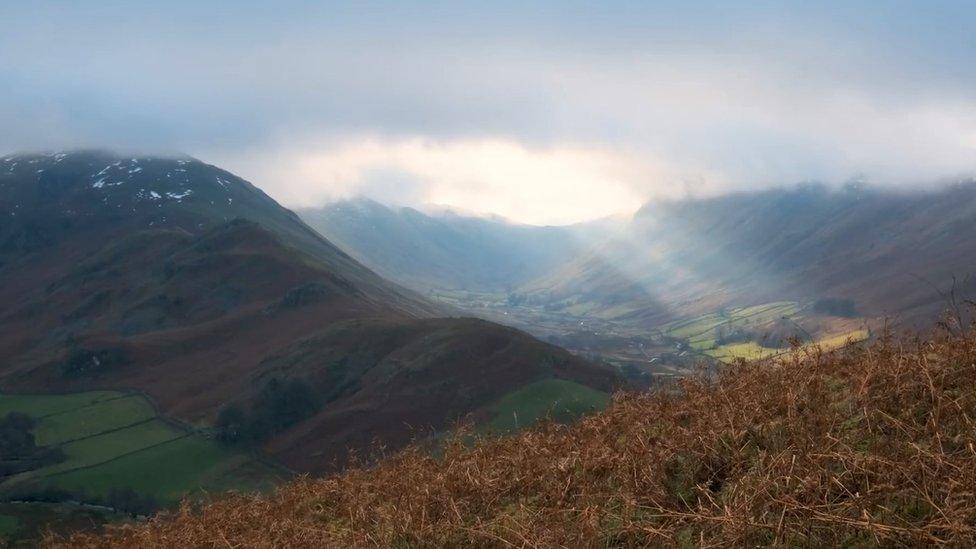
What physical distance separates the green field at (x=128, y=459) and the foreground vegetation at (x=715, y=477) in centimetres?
5682

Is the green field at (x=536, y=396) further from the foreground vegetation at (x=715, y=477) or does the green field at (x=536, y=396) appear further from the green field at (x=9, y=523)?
the foreground vegetation at (x=715, y=477)

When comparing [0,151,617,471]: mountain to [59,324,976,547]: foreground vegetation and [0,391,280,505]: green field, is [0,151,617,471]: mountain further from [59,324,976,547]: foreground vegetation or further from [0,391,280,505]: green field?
[59,324,976,547]: foreground vegetation

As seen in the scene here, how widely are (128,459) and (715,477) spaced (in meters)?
85.8

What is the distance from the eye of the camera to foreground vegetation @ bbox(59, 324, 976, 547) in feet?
19.6

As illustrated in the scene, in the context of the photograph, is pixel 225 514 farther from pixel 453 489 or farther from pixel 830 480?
pixel 830 480

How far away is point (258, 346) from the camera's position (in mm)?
127750

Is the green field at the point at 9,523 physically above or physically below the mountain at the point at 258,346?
below

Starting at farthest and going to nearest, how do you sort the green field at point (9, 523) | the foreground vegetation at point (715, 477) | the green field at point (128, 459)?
the green field at point (128, 459) < the green field at point (9, 523) < the foreground vegetation at point (715, 477)

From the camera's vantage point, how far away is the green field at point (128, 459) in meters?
73.9

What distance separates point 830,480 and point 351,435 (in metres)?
80.7

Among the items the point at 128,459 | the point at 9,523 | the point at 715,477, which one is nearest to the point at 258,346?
the point at 128,459

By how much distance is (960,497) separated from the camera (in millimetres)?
5656

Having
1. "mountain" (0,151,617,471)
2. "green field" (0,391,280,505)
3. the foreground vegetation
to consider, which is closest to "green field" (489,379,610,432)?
"mountain" (0,151,617,471)

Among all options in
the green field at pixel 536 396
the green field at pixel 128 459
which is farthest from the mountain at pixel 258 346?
the green field at pixel 128 459
